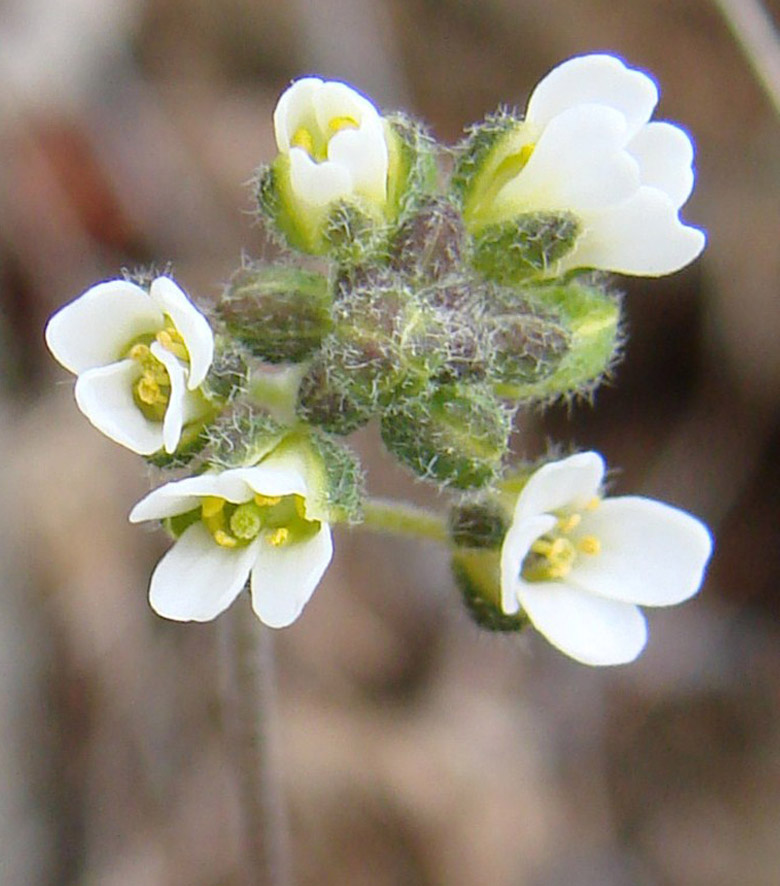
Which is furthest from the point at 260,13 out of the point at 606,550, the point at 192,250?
the point at 606,550

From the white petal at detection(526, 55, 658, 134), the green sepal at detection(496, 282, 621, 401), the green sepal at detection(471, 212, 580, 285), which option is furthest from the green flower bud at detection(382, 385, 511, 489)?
the white petal at detection(526, 55, 658, 134)

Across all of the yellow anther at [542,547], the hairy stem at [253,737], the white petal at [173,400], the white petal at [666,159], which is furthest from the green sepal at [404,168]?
the hairy stem at [253,737]

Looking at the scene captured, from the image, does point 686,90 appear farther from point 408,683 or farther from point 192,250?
point 408,683

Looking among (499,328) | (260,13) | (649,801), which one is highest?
(260,13)

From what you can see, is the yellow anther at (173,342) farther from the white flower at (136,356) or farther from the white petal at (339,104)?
the white petal at (339,104)

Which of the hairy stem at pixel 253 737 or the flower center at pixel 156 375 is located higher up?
the flower center at pixel 156 375
